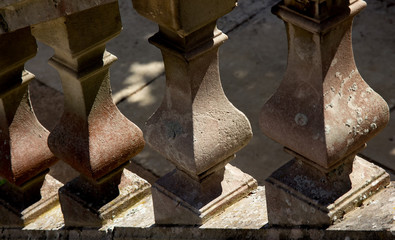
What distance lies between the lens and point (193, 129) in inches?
121

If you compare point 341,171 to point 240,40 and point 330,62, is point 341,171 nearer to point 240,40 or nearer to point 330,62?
point 330,62

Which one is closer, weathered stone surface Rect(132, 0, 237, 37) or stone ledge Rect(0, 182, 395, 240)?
weathered stone surface Rect(132, 0, 237, 37)

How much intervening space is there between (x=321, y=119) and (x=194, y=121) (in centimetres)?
50

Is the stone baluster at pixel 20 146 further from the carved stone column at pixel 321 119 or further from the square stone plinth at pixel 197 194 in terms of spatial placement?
the carved stone column at pixel 321 119

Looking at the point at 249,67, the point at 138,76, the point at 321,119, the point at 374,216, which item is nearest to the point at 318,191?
the point at 374,216

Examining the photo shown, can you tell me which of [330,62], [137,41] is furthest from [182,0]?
[137,41]

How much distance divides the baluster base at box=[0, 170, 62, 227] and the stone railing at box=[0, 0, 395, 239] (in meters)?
0.06

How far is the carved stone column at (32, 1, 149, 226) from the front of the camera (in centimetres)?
309

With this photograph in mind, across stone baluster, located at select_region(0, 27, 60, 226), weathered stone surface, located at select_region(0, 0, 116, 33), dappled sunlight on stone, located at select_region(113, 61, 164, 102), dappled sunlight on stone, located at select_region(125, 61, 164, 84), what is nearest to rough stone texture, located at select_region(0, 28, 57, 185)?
stone baluster, located at select_region(0, 27, 60, 226)

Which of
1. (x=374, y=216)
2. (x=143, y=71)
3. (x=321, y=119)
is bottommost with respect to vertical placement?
(x=143, y=71)

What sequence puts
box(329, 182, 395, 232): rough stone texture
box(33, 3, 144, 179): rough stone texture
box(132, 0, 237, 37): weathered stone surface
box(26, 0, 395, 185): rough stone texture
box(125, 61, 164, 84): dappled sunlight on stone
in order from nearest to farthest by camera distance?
box(132, 0, 237, 37): weathered stone surface → box(329, 182, 395, 232): rough stone texture → box(33, 3, 144, 179): rough stone texture → box(26, 0, 395, 185): rough stone texture → box(125, 61, 164, 84): dappled sunlight on stone

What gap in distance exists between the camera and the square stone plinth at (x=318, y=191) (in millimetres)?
2953

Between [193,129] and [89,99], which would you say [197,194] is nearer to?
[193,129]

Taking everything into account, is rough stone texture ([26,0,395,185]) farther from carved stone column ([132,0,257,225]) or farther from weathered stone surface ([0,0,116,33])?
weathered stone surface ([0,0,116,33])
